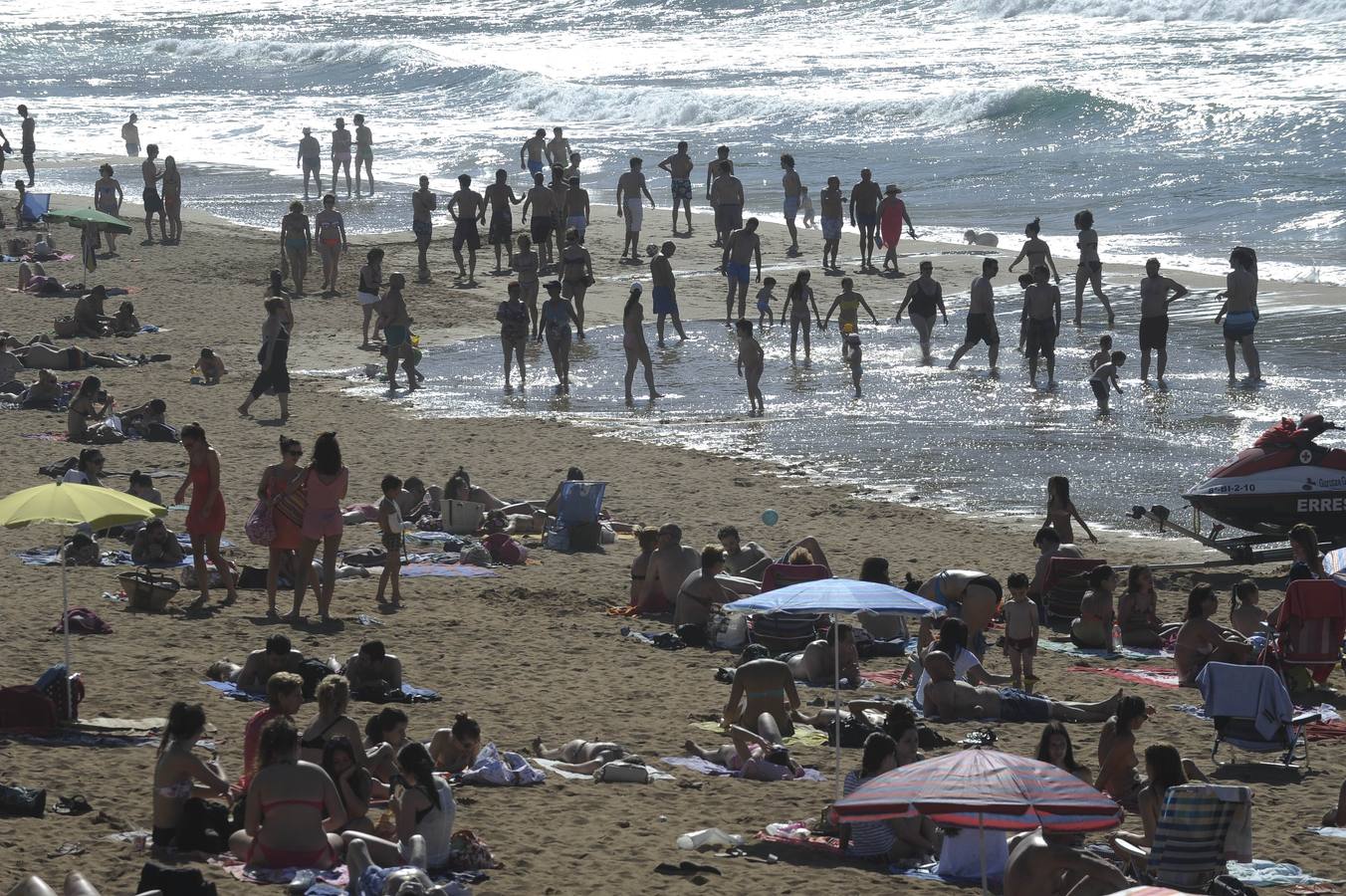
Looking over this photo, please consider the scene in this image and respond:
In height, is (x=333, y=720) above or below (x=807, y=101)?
below

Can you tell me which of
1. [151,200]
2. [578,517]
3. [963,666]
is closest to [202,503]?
[578,517]

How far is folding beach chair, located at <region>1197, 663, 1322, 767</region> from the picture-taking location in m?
9.23

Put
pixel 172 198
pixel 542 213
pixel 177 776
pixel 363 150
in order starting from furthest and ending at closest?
pixel 363 150, pixel 172 198, pixel 542 213, pixel 177 776

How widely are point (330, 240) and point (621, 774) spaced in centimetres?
1699

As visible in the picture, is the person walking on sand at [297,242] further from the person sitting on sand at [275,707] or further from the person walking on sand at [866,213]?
the person sitting on sand at [275,707]

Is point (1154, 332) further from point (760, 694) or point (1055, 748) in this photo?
point (1055, 748)

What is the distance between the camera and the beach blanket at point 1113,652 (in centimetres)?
1168

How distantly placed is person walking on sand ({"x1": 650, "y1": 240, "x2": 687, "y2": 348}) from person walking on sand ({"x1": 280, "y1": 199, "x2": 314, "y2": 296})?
557 cm

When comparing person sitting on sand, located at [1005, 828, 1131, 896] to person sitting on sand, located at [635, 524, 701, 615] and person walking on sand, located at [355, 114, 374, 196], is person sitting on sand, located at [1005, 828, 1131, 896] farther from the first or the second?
person walking on sand, located at [355, 114, 374, 196]

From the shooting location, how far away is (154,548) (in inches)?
499

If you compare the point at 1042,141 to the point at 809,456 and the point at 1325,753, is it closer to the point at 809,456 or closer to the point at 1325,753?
the point at 809,456

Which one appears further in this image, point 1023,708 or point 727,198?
point 727,198

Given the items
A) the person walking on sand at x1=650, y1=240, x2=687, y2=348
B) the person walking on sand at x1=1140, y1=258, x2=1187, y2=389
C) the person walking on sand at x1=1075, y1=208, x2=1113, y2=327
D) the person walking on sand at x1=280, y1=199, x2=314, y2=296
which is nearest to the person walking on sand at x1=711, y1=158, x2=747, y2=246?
the person walking on sand at x1=650, y1=240, x2=687, y2=348

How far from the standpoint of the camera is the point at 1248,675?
9.30 meters
